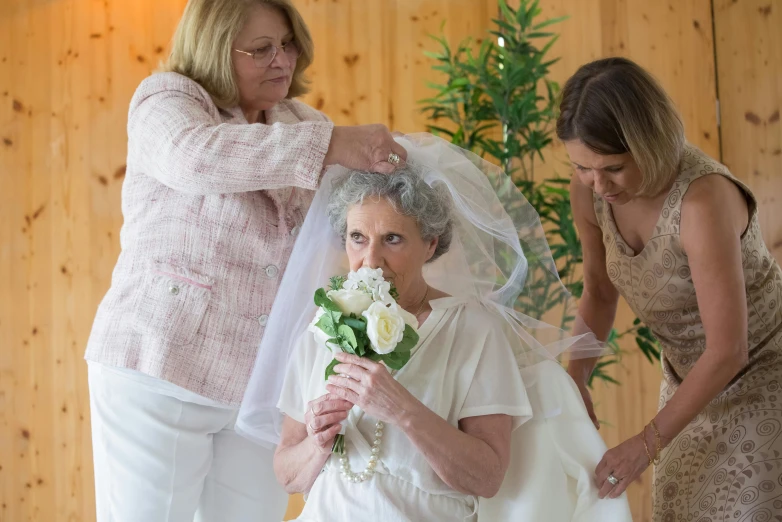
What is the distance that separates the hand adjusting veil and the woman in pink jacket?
3.5 inches

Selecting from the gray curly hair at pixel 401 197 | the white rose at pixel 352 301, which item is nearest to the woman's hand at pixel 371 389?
the white rose at pixel 352 301

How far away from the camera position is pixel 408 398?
1.80 m

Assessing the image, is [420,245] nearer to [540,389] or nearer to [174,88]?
[540,389]

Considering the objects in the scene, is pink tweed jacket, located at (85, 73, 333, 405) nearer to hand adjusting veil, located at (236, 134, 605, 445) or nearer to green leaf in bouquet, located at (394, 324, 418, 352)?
hand adjusting veil, located at (236, 134, 605, 445)

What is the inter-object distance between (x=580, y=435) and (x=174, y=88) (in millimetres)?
1308

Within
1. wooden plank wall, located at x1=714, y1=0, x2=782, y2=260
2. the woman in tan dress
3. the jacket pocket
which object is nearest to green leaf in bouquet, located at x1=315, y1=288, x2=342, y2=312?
the jacket pocket

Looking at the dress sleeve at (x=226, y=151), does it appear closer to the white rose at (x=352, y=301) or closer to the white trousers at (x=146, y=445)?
the white rose at (x=352, y=301)

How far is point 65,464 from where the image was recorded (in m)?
4.08

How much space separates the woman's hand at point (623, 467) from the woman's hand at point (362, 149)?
2.74ft

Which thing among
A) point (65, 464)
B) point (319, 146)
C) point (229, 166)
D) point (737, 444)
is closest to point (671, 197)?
point (737, 444)

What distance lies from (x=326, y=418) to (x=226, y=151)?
0.66 meters

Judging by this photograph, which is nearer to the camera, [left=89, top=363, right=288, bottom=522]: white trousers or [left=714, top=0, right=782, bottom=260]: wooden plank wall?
[left=89, top=363, right=288, bottom=522]: white trousers

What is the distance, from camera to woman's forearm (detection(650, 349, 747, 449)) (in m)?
1.94

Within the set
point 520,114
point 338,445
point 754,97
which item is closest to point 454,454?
point 338,445
